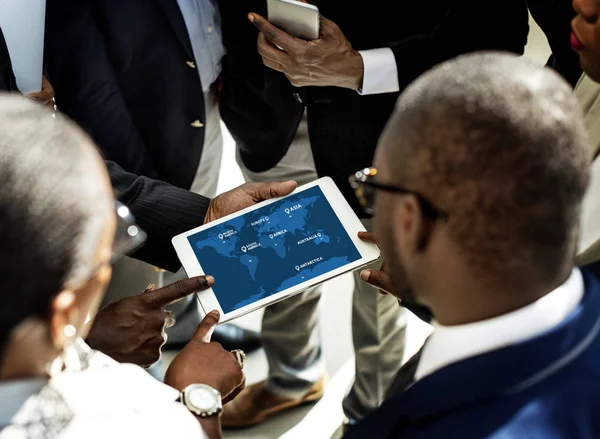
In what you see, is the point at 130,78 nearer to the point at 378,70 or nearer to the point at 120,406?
the point at 378,70

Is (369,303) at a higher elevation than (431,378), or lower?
lower

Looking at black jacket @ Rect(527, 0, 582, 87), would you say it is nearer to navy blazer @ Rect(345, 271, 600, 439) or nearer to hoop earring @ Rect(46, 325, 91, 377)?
navy blazer @ Rect(345, 271, 600, 439)

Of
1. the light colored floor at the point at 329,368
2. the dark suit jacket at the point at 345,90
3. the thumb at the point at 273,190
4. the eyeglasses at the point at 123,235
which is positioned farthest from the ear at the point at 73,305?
the light colored floor at the point at 329,368

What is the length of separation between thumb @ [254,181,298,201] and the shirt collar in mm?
699

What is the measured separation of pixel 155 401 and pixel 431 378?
371 millimetres

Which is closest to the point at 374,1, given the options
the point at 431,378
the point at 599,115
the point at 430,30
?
the point at 430,30

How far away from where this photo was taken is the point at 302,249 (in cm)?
134

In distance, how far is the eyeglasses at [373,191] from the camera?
0.80 metres

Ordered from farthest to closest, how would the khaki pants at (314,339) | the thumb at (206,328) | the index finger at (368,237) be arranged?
the khaki pants at (314,339) → the index finger at (368,237) → the thumb at (206,328)

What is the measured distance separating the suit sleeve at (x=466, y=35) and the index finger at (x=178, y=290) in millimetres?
681

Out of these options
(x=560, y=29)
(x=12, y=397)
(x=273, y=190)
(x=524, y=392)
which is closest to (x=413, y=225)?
(x=524, y=392)

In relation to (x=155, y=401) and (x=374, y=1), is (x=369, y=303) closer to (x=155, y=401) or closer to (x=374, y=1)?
(x=374, y=1)

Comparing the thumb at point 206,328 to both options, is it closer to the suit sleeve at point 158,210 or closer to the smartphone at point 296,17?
the suit sleeve at point 158,210

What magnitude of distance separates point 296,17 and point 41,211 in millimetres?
870
